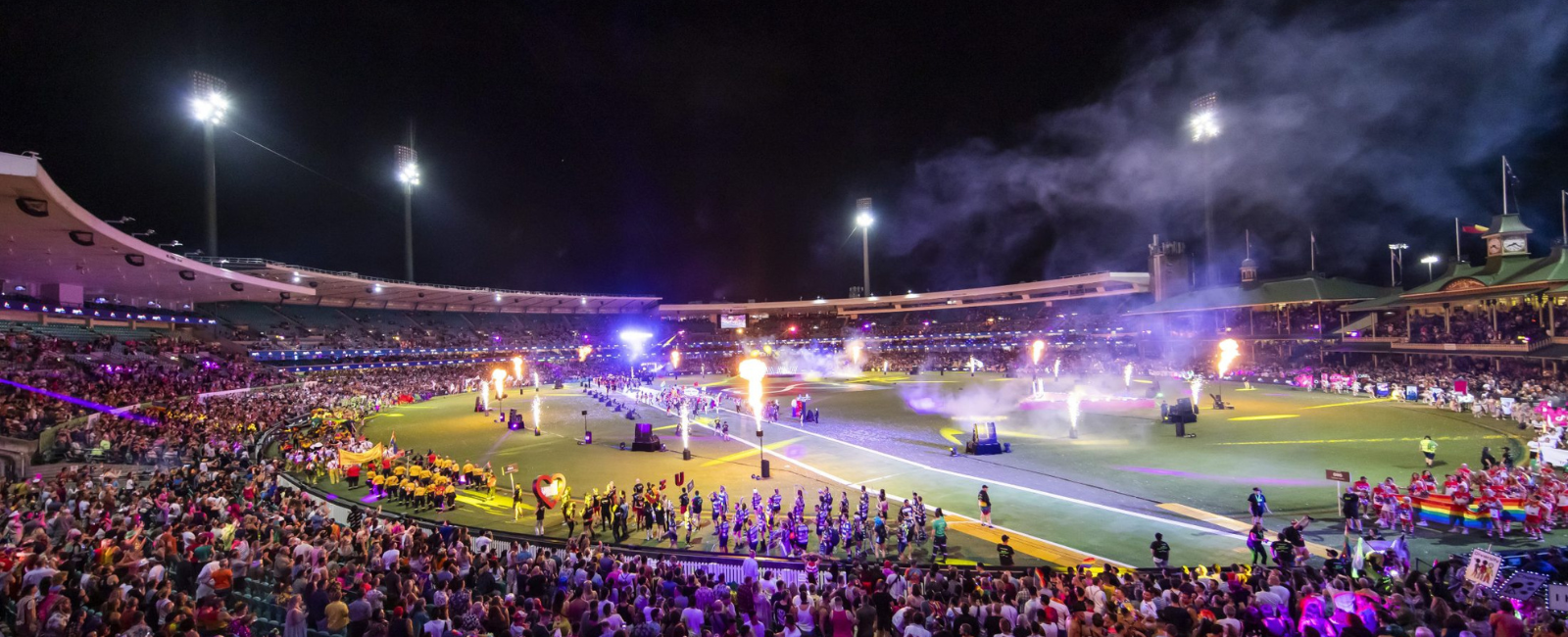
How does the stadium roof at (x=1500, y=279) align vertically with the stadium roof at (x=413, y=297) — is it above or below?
below

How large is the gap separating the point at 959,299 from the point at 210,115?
74863 millimetres

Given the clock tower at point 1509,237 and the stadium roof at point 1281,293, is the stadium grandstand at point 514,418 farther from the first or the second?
the stadium roof at point 1281,293

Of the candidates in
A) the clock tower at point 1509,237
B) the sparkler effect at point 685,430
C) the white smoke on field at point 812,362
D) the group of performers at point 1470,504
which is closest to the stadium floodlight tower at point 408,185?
the white smoke on field at point 812,362

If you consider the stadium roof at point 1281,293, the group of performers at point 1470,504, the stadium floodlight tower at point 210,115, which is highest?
the stadium floodlight tower at point 210,115

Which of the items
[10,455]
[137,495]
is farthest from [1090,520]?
[10,455]

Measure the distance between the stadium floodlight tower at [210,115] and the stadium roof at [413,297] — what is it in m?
4.43

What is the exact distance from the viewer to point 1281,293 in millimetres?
54312

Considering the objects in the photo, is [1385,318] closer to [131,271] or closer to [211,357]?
[131,271]

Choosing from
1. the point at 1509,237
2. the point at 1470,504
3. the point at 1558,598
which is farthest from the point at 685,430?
the point at 1509,237

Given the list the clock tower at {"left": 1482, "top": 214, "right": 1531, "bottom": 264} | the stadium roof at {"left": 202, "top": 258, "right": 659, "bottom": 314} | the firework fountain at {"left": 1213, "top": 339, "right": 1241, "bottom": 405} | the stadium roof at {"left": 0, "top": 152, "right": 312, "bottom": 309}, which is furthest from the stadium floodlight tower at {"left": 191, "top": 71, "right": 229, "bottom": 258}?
the clock tower at {"left": 1482, "top": 214, "right": 1531, "bottom": 264}

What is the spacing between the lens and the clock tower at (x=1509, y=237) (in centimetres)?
3712

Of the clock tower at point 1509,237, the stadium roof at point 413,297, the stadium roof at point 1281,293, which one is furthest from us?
the stadium roof at point 1281,293

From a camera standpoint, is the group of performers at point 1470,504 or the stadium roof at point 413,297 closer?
the group of performers at point 1470,504

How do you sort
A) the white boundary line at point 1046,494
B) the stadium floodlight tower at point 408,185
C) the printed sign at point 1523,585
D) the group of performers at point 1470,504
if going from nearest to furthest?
1. the printed sign at point 1523,585
2. the group of performers at point 1470,504
3. the white boundary line at point 1046,494
4. the stadium floodlight tower at point 408,185
